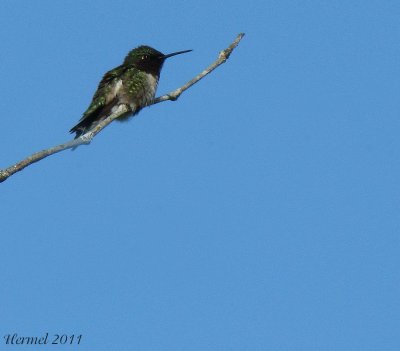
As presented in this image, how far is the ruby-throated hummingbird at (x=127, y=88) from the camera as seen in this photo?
9.84m

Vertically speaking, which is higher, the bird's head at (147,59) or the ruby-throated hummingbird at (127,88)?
the bird's head at (147,59)

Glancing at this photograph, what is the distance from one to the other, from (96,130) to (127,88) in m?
3.70

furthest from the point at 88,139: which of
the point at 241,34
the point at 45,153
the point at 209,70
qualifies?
the point at 241,34

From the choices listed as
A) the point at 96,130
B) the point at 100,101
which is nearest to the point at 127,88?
the point at 100,101

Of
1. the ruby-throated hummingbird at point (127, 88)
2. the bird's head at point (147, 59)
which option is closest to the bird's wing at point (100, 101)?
the ruby-throated hummingbird at point (127, 88)

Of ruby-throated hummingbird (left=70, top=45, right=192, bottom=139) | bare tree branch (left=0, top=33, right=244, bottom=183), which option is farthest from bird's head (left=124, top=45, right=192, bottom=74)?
bare tree branch (left=0, top=33, right=244, bottom=183)

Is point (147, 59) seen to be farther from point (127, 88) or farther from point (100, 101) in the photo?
point (100, 101)

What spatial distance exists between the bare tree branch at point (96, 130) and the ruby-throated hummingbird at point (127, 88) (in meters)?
0.17

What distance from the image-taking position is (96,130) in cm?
648

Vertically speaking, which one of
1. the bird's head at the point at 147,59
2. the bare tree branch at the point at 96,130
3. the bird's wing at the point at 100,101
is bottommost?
the bare tree branch at the point at 96,130

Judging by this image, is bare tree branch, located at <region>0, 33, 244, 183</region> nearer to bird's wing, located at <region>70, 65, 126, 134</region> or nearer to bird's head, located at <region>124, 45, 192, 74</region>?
bird's wing, located at <region>70, 65, 126, 134</region>

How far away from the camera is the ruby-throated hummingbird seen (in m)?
9.84

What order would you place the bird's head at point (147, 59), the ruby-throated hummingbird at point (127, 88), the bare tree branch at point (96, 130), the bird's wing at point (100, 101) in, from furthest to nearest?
the bird's head at point (147, 59)
the ruby-throated hummingbird at point (127, 88)
the bird's wing at point (100, 101)
the bare tree branch at point (96, 130)

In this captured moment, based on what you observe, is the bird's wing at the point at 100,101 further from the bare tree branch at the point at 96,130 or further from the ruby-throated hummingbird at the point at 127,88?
the bare tree branch at the point at 96,130
